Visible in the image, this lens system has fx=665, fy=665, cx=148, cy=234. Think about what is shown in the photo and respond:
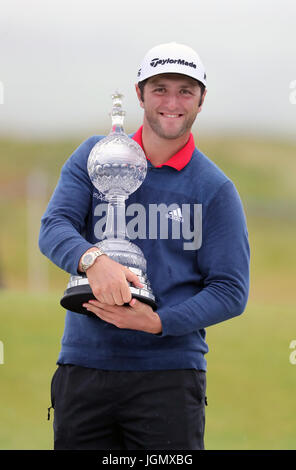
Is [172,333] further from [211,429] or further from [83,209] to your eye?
[211,429]

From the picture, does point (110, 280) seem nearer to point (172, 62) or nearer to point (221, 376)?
point (172, 62)

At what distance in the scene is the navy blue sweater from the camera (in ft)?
7.04

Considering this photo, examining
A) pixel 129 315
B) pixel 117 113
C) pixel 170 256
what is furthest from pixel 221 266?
pixel 117 113

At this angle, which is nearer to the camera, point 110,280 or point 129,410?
point 110,280

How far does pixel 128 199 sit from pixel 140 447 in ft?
2.68

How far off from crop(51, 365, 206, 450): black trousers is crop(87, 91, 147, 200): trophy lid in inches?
23.7

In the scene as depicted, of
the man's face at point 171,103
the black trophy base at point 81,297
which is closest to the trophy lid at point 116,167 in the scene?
the man's face at point 171,103

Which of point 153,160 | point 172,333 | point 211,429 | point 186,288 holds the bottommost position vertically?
point 211,429

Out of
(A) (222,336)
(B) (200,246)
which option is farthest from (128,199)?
(A) (222,336)

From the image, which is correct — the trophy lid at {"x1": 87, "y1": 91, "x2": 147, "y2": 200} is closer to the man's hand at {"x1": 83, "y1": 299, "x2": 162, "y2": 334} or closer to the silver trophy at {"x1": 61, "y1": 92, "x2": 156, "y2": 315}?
the silver trophy at {"x1": 61, "y1": 92, "x2": 156, "y2": 315}

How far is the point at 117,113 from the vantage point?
230 centimetres

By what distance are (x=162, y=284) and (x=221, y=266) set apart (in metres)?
0.20

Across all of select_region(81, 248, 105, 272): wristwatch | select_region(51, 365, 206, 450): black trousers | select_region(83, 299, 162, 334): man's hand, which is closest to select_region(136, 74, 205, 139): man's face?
select_region(81, 248, 105, 272): wristwatch

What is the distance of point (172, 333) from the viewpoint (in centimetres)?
207
